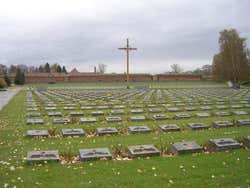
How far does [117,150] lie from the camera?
6926 mm

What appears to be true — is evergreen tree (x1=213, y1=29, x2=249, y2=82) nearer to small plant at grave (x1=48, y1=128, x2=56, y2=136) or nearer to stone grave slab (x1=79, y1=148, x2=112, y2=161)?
small plant at grave (x1=48, y1=128, x2=56, y2=136)

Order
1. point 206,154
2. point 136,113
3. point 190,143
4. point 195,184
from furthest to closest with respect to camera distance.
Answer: point 136,113
point 190,143
point 206,154
point 195,184

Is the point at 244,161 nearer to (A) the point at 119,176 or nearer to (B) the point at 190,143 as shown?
(B) the point at 190,143

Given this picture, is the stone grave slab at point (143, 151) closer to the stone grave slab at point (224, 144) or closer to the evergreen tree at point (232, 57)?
the stone grave slab at point (224, 144)

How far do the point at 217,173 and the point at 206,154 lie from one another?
1.19 meters

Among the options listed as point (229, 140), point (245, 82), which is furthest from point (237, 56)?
point (229, 140)

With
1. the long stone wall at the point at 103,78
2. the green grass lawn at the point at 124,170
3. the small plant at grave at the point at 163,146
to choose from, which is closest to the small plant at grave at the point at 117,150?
the green grass lawn at the point at 124,170

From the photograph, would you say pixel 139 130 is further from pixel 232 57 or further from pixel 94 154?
pixel 232 57

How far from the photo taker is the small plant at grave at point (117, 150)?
21.9ft

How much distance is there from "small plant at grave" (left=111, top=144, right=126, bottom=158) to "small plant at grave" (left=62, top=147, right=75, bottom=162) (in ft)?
2.86

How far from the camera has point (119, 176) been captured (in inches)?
208

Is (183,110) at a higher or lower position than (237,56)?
lower

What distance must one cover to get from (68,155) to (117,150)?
1040mm

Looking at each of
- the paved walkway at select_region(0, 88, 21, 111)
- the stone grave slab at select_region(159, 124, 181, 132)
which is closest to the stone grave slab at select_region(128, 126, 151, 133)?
the stone grave slab at select_region(159, 124, 181, 132)
